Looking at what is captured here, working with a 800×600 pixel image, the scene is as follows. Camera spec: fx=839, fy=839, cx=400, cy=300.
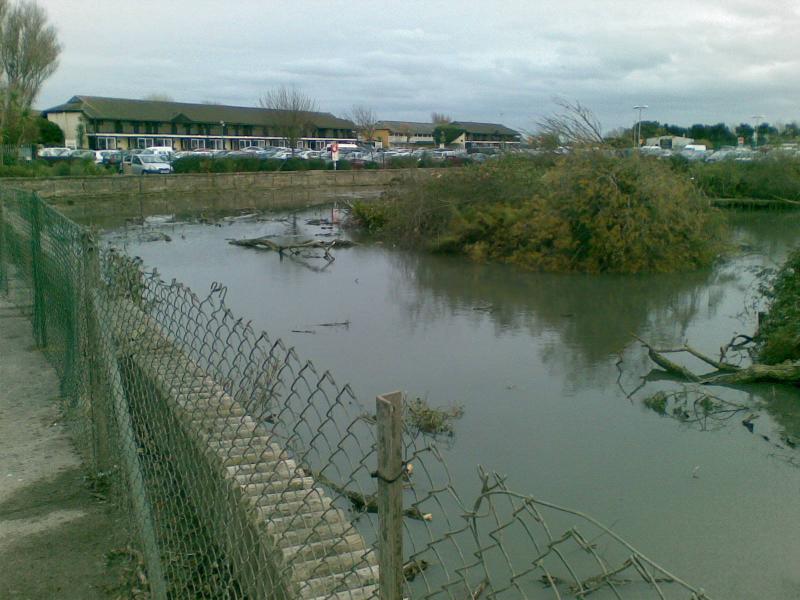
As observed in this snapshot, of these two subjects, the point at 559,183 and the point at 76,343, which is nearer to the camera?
the point at 76,343

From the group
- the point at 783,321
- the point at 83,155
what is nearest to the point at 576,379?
the point at 783,321

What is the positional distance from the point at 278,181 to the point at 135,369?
140 ft

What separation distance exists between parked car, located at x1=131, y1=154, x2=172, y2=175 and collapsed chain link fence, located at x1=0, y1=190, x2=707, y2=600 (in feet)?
132

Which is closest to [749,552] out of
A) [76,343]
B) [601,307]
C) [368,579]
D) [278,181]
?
[368,579]

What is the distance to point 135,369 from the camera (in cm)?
489

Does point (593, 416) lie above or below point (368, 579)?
below

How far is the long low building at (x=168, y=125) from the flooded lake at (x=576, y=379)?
58728 millimetres

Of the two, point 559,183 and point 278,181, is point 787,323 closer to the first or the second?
point 559,183

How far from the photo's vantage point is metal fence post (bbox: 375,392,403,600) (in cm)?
186

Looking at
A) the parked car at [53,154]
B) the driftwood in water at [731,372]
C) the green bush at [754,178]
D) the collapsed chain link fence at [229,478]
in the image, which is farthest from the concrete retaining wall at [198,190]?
the collapsed chain link fence at [229,478]

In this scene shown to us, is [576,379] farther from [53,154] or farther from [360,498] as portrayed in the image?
[53,154]

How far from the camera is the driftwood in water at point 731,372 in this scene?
30.7 ft

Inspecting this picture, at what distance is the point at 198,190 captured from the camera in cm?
4247

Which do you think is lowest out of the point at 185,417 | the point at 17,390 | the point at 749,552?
the point at 749,552
